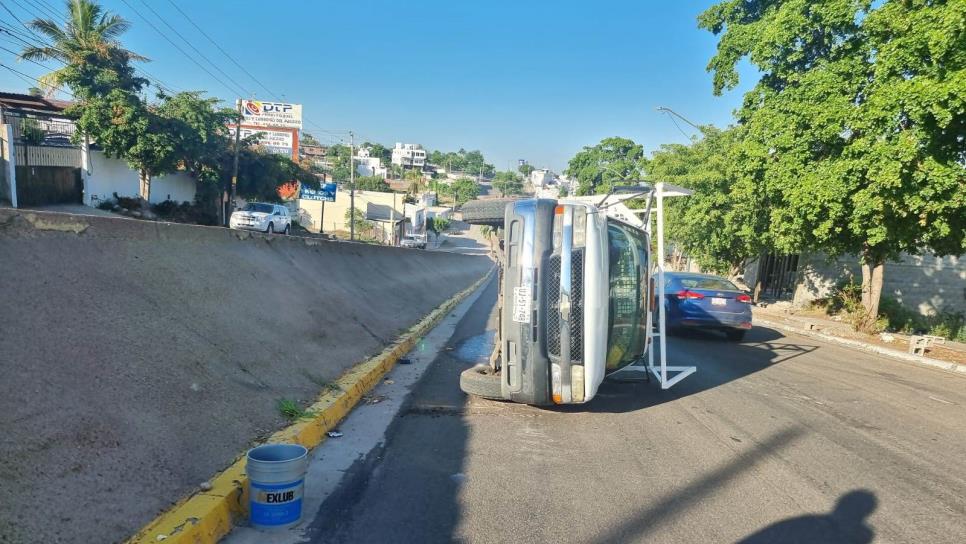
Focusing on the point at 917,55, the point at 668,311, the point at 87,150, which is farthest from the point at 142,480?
the point at 87,150

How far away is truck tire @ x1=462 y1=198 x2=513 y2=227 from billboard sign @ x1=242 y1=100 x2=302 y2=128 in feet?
254

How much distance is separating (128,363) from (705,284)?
11.7 meters

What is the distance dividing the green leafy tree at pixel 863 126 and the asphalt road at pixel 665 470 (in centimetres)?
544

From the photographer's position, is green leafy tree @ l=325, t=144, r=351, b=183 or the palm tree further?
green leafy tree @ l=325, t=144, r=351, b=183

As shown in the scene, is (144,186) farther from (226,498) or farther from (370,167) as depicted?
(370,167)

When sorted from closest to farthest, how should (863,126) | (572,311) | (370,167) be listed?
1. (572,311)
2. (863,126)
3. (370,167)

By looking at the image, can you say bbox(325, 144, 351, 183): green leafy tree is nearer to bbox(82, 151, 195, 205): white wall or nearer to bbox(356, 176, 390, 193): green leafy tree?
bbox(356, 176, 390, 193): green leafy tree

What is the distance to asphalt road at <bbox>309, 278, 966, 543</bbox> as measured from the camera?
13.9ft

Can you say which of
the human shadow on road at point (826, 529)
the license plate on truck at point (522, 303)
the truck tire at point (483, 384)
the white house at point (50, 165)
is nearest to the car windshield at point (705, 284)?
the truck tire at point (483, 384)

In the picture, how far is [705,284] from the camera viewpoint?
13820 mm

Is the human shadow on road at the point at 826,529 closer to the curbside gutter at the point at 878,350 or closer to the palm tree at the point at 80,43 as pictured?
the curbside gutter at the point at 878,350

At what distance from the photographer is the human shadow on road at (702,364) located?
7.79 metres

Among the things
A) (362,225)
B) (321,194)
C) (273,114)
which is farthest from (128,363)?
(273,114)

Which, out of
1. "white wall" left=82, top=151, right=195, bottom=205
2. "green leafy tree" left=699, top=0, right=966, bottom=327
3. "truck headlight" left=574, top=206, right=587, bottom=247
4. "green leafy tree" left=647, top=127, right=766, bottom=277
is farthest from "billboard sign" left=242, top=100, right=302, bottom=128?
"truck headlight" left=574, top=206, right=587, bottom=247
